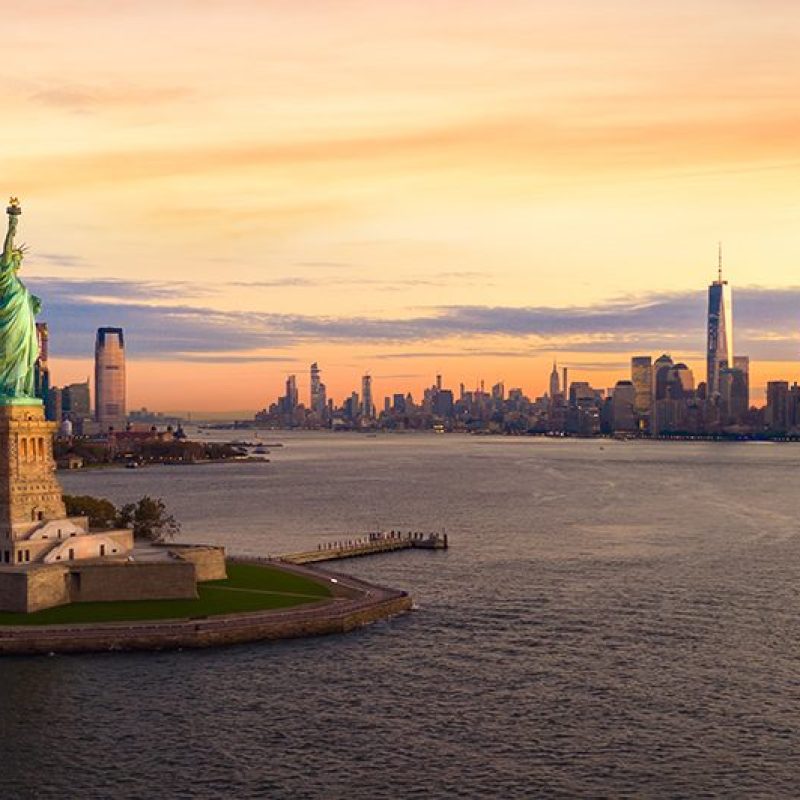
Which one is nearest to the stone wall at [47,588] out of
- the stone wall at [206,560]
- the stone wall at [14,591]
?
the stone wall at [14,591]

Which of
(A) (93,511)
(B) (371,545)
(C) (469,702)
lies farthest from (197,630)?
(B) (371,545)

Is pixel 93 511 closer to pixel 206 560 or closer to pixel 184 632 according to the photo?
pixel 206 560

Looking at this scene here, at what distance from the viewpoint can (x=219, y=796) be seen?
42.2 meters

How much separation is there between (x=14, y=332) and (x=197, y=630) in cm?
2310

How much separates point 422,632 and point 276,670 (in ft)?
37.1

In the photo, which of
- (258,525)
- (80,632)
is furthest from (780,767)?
(258,525)

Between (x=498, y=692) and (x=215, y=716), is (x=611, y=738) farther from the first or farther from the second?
(x=215, y=716)

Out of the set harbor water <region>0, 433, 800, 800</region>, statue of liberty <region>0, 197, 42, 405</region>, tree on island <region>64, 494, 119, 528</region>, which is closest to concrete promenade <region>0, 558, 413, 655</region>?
harbor water <region>0, 433, 800, 800</region>

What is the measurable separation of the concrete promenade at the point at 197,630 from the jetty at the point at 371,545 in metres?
27.5

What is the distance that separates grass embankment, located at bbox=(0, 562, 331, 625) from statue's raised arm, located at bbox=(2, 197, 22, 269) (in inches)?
834

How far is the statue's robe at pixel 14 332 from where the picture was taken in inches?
2832

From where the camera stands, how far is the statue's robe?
7194 centimetres

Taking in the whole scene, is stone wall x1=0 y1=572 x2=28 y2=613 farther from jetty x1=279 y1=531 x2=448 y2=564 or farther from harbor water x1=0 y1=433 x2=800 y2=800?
jetty x1=279 y1=531 x2=448 y2=564

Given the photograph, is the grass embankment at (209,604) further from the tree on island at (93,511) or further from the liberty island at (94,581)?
the tree on island at (93,511)
